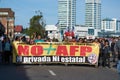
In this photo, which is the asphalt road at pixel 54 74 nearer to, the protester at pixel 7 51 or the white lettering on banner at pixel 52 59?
the white lettering on banner at pixel 52 59

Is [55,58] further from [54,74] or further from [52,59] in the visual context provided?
[54,74]

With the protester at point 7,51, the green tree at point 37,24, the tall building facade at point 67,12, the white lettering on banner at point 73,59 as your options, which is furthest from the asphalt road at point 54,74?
the tall building facade at point 67,12

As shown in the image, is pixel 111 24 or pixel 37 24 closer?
pixel 37 24

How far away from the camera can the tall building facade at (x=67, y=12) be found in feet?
479

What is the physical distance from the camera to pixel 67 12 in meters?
156

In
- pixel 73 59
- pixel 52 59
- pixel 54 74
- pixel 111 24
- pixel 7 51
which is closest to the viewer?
pixel 54 74

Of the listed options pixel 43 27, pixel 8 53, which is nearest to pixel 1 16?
pixel 43 27

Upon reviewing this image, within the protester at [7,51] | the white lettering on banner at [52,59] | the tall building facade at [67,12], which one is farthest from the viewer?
the tall building facade at [67,12]

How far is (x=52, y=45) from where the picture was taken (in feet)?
75.4

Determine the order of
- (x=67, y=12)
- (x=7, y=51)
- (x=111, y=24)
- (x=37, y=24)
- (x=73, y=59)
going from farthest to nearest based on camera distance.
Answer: (x=111, y=24), (x=67, y=12), (x=37, y=24), (x=7, y=51), (x=73, y=59)

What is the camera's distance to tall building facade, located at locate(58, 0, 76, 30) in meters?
146

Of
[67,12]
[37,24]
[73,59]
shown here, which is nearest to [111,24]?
[67,12]

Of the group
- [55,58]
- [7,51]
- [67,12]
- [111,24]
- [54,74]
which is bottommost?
[111,24]

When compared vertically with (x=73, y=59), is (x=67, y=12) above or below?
above
